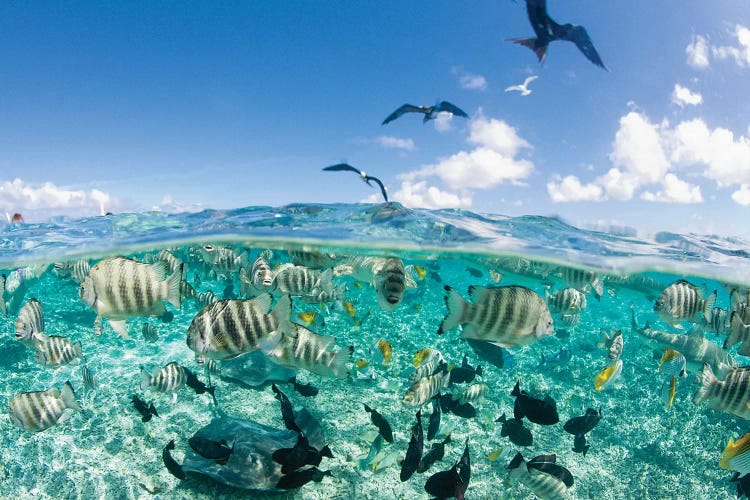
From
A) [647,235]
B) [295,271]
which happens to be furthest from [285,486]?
[647,235]

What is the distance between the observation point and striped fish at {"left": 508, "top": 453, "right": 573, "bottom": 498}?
522 cm

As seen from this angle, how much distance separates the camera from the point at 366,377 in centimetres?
1127

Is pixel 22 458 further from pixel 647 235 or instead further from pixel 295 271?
pixel 647 235

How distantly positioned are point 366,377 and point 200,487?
537 centimetres

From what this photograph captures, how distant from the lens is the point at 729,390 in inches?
182

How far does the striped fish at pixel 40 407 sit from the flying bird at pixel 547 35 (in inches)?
297

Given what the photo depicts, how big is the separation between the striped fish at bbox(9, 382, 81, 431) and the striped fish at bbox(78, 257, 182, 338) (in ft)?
8.24

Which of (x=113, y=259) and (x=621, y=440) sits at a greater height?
(x=113, y=259)

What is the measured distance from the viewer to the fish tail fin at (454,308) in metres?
3.76

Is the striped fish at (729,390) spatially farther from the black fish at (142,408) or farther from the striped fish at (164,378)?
the black fish at (142,408)

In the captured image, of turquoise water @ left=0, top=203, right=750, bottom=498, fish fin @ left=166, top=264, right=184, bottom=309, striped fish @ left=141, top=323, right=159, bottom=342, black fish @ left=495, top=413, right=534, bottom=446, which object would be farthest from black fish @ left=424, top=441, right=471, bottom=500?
striped fish @ left=141, top=323, right=159, bottom=342

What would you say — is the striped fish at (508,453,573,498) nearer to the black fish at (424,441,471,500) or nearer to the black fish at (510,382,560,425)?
the black fish at (510,382,560,425)

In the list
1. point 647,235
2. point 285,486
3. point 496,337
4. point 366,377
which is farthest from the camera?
point 647,235

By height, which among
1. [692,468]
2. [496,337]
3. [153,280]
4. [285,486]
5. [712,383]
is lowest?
[692,468]
